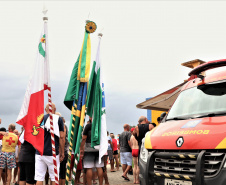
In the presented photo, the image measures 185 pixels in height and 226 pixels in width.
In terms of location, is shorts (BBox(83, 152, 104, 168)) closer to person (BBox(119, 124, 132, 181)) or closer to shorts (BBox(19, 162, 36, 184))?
shorts (BBox(19, 162, 36, 184))

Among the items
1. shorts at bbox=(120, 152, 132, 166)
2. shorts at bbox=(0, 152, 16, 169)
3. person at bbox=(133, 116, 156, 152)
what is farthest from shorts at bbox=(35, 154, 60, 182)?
shorts at bbox=(120, 152, 132, 166)

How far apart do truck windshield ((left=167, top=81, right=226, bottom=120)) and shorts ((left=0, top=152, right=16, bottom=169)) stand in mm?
6090

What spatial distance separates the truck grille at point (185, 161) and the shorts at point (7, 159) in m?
6.42

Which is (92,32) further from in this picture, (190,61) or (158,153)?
(190,61)

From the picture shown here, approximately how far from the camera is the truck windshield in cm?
418

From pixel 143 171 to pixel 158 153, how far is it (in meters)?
0.44

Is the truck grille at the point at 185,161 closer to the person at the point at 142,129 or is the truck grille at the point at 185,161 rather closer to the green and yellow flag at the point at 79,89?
the green and yellow flag at the point at 79,89

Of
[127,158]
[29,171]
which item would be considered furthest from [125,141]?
[29,171]

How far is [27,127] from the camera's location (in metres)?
5.39

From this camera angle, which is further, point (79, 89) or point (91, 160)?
point (91, 160)

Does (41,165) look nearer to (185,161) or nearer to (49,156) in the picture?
(49,156)

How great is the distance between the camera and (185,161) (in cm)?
358

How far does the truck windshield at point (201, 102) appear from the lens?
418 cm

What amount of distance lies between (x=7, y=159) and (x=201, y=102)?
22.5 ft
